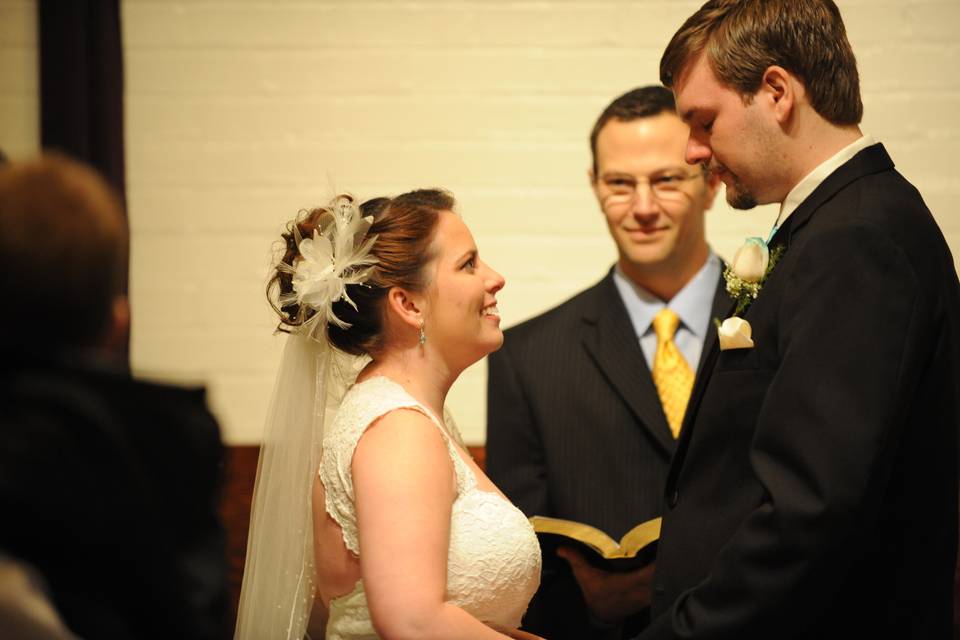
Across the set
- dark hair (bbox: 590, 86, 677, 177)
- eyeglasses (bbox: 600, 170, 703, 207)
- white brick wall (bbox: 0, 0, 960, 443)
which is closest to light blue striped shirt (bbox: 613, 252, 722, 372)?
eyeglasses (bbox: 600, 170, 703, 207)

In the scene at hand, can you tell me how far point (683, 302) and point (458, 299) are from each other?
1.02m

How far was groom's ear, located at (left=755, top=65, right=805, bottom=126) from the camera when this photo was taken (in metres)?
1.83

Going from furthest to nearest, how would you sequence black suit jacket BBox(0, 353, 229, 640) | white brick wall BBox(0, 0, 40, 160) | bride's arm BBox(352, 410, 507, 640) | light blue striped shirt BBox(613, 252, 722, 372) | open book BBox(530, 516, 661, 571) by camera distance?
white brick wall BBox(0, 0, 40, 160) < light blue striped shirt BBox(613, 252, 722, 372) < open book BBox(530, 516, 661, 571) < bride's arm BBox(352, 410, 507, 640) < black suit jacket BBox(0, 353, 229, 640)

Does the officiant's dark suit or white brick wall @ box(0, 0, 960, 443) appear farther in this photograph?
white brick wall @ box(0, 0, 960, 443)

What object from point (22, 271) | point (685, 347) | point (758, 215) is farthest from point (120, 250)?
point (758, 215)

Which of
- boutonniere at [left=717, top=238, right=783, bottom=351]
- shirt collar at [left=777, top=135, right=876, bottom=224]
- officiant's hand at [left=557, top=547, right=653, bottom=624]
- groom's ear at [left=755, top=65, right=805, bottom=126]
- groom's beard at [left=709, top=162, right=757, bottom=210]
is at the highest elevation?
groom's ear at [left=755, top=65, right=805, bottom=126]

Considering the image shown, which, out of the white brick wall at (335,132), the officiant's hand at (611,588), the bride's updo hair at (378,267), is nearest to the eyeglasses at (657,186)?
the white brick wall at (335,132)

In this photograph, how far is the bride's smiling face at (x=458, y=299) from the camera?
84.0 inches

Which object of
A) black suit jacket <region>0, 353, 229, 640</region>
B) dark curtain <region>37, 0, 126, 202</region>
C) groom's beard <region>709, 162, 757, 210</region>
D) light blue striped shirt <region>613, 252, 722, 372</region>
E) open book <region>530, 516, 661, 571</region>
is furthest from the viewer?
dark curtain <region>37, 0, 126, 202</region>

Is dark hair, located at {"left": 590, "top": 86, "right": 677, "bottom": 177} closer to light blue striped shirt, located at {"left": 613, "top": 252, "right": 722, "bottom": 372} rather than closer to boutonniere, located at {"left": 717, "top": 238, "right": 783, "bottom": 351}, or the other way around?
light blue striped shirt, located at {"left": 613, "top": 252, "right": 722, "bottom": 372}

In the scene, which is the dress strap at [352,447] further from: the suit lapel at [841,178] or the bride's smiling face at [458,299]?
the suit lapel at [841,178]

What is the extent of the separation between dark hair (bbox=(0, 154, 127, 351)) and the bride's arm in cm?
Answer: 71

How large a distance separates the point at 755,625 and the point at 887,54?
2654mm

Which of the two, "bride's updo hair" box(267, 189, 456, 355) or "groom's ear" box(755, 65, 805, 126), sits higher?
"groom's ear" box(755, 65, 805, 126)
